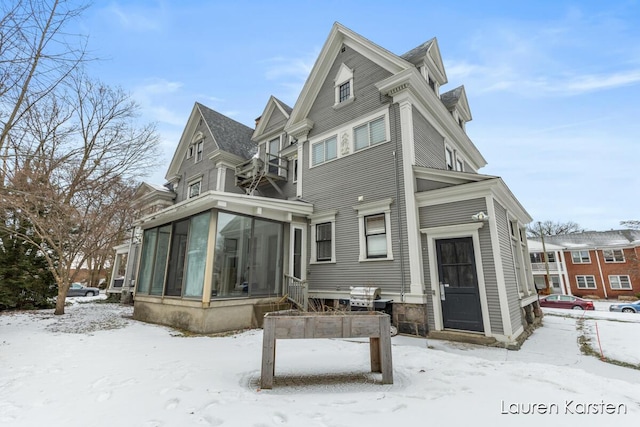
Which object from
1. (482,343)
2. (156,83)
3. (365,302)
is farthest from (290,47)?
(482,343)

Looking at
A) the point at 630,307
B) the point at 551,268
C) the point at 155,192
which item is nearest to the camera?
the point at 155,192

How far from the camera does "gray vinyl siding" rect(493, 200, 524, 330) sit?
674 centimetres

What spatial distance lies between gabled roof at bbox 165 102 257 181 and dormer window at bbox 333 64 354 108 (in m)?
6.78

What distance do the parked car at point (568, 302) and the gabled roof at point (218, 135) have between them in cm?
2373

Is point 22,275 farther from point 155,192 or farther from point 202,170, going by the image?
point 202,170

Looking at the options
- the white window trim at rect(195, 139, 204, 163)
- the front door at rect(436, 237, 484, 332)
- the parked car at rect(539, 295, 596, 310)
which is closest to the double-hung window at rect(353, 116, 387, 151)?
the front door at rect(436, 237, 484, 332)

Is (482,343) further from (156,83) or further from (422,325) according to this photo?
(156,83)

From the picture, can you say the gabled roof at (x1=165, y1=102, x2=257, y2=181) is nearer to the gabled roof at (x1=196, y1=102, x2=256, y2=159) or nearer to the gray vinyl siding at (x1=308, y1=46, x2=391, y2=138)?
the gabled roof at (x1=196, y1=102, x2=256, y2=159)

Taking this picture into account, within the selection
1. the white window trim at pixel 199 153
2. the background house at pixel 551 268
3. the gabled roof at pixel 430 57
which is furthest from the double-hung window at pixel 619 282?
the white window trim at pixel 199 153

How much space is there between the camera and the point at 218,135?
1513cm

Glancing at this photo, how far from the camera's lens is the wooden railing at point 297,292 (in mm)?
8805

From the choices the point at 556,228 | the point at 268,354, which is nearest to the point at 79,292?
the point at 268,354

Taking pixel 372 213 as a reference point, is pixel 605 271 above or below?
below

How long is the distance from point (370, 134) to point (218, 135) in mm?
9460
